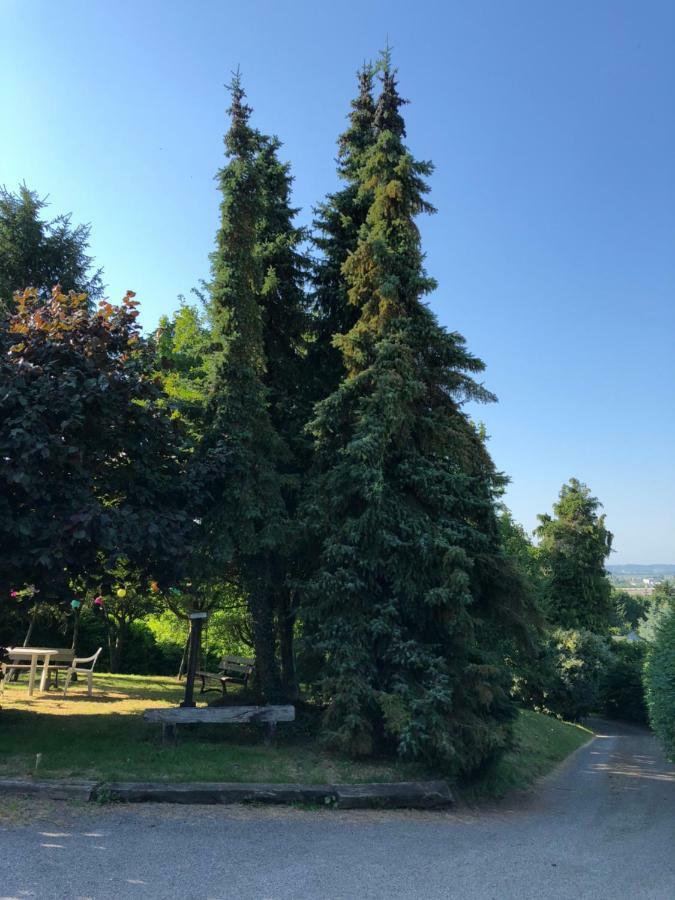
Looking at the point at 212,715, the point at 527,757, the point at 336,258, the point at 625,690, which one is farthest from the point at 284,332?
the point at 625,690

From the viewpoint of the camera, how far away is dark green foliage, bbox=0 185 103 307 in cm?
1447

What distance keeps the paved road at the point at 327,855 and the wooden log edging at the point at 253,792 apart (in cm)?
20

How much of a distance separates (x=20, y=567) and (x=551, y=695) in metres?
22.9

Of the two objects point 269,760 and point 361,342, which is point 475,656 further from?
point 361,342

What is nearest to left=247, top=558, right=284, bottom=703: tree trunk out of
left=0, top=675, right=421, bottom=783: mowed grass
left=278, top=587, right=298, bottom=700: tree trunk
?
left=0, top=675, right=421, bottom=783: mowed grass

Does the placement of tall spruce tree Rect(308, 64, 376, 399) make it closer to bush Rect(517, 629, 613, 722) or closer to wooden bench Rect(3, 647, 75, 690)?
wooden bench Rect(3, 647, 75, 690)

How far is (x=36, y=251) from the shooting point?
1469cm

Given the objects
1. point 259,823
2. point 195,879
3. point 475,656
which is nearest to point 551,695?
point 475,656

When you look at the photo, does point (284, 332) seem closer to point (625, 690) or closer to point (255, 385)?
point (255, 385)

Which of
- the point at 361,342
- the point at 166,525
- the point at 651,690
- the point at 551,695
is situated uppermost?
the point at 361,342

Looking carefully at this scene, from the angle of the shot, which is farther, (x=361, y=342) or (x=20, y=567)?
→ (x=361, y=342)

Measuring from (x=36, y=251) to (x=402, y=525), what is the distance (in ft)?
36.3

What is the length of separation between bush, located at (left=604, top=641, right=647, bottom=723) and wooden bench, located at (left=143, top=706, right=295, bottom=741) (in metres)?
25.6

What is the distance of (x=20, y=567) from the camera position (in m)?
7.61
